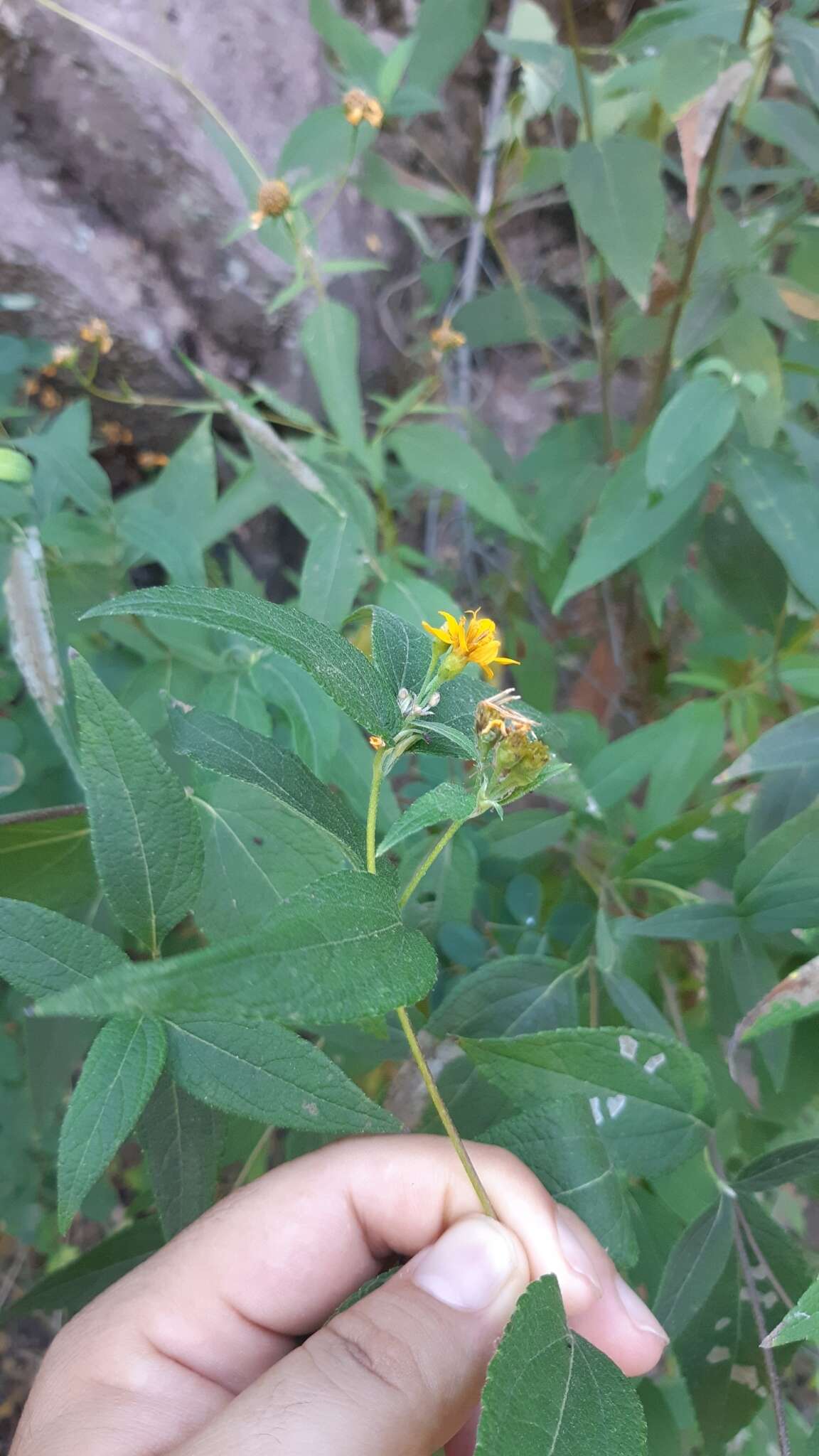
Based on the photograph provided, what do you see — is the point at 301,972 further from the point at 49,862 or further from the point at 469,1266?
the point at 49,862

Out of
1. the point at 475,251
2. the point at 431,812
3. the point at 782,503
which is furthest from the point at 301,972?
the point at 475,251

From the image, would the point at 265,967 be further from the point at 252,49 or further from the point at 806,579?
the point at 252,49

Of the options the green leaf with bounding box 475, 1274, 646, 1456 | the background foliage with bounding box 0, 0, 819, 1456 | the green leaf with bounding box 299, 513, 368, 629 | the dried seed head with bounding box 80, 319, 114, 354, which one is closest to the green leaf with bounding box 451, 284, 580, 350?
the background foliage with bounding box 0, 0, 819, 1456

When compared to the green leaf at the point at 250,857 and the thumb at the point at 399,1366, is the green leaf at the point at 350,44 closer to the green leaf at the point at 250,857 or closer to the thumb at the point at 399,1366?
the green leaf at the point at 250,857

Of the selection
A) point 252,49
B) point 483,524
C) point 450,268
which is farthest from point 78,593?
point 252,49

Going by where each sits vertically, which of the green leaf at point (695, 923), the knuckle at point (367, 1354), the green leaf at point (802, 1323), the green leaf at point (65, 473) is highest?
the green leaf at point (65, 473)

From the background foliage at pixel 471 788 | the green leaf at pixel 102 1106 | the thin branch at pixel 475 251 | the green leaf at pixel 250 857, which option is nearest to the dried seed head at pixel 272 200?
the background foliage at pixel 471 788
